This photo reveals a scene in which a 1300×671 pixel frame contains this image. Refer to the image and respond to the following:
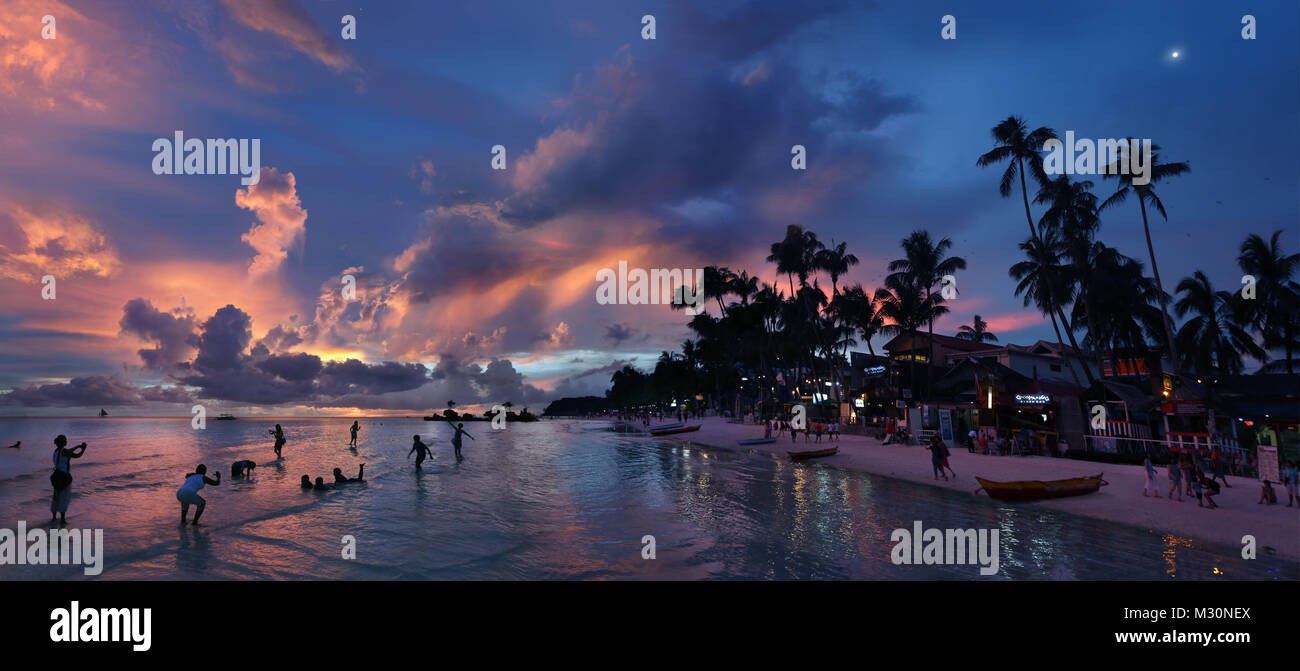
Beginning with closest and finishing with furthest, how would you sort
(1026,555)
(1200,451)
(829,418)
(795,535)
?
1. (1026,555)
2. (795,535)
3. (1200,451)
4. (829,418)

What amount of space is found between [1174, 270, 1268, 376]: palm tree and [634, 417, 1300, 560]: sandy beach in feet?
107

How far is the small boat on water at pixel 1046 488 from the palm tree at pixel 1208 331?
130 ft

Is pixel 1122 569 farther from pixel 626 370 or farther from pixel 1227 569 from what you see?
pixel 626 370

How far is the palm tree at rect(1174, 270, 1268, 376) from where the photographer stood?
4441cm

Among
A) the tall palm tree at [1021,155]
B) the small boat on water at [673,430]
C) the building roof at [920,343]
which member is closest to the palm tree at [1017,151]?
the tall palm tree at [1021,155]

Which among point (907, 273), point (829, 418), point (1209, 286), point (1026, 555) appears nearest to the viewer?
point (1026, 555)

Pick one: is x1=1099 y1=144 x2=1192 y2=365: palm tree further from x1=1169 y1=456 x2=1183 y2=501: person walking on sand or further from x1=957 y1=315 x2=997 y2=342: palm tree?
x1=957 y1=315 x2=997 y2=342: palm tree

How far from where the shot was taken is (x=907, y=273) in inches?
1967

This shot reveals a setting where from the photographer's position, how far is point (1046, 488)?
19.6 metres
